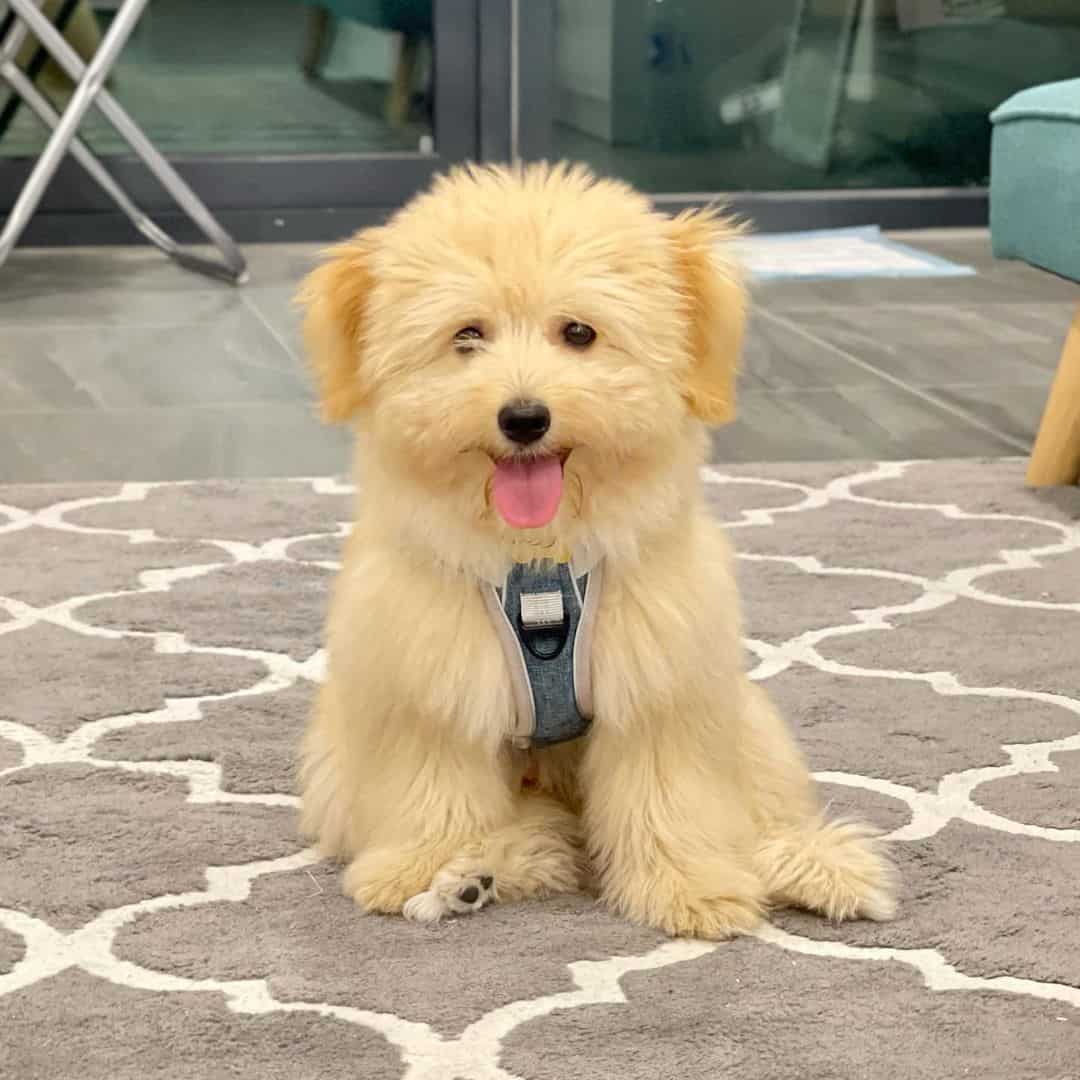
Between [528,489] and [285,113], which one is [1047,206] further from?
[285,113]

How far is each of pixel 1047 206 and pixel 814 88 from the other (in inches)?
99.1

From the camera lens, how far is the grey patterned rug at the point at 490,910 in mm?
1074

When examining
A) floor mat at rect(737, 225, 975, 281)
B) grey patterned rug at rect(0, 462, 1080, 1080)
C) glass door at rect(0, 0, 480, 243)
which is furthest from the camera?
glass door at rect(0, 0, 480, 243)

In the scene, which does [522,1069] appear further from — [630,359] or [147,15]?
[147,15]

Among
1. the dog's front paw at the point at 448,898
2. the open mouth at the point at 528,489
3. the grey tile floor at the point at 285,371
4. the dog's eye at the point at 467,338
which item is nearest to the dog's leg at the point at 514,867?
the dog's front paw at the point at 448,898

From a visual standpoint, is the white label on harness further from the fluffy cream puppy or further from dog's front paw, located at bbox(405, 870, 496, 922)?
dog's front paw, located at bbox(405, 870, 496, 922)

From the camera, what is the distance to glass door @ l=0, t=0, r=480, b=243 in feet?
13.8

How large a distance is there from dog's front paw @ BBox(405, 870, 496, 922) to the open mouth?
0.26 m

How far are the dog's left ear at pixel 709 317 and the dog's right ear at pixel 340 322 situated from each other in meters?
0.21

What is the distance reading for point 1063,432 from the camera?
93.0 inches

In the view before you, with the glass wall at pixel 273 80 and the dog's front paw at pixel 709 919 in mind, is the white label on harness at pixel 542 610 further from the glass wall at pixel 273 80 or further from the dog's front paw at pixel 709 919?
the glass wall at pixel 273 80

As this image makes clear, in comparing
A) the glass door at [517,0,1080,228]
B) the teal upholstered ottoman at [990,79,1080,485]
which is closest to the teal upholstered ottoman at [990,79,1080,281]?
the teal upholstered ottoman at [990,79,1080,485]

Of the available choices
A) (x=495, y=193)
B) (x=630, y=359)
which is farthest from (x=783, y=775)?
(x=495, y=193)

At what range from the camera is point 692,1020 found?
3.61ft
